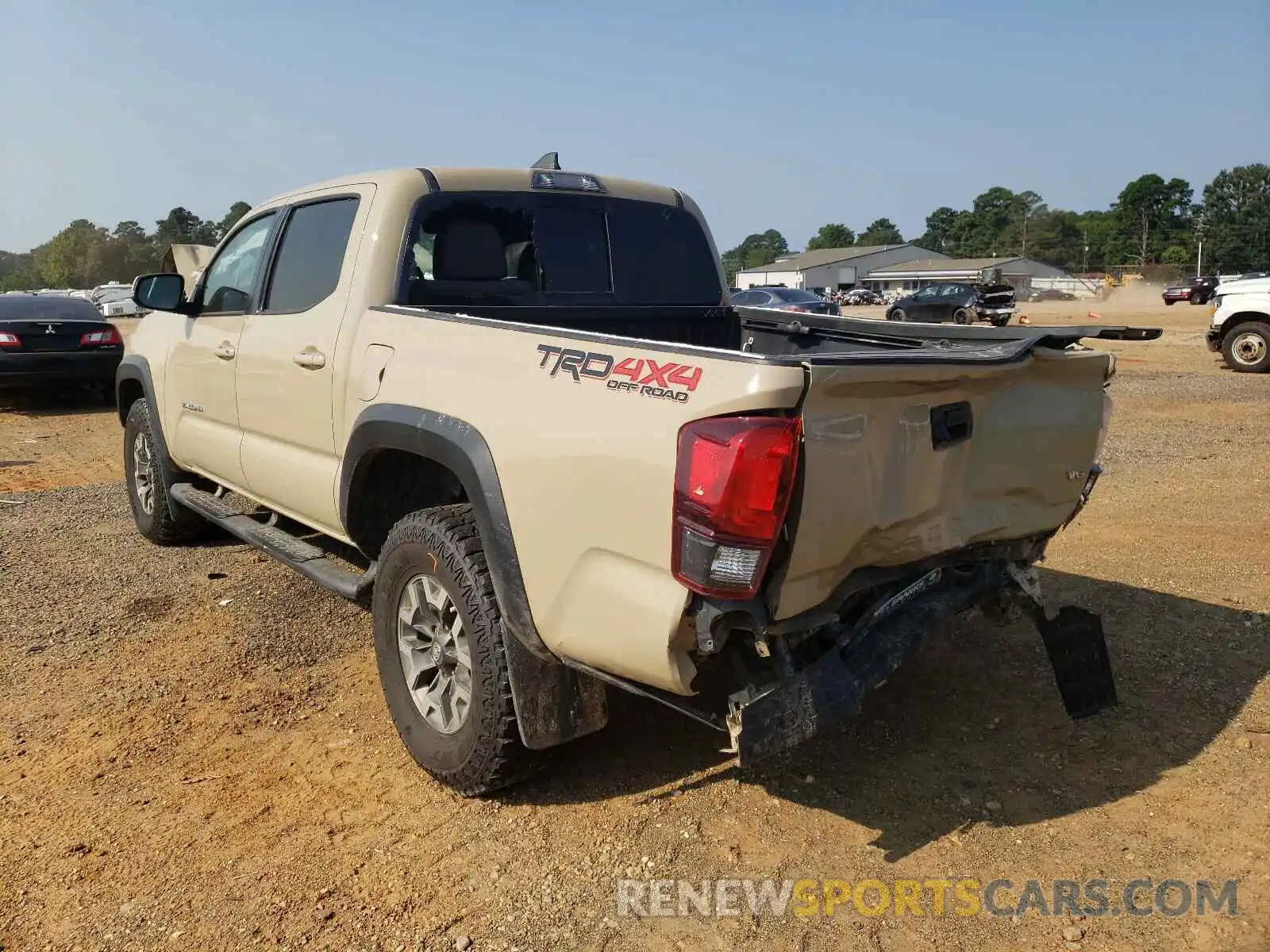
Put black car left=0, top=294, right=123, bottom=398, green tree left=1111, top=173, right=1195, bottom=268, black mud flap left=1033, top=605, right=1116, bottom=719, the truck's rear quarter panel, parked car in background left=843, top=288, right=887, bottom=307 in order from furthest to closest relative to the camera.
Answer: green tree left=1111, top=173, right=1195, bottom=268
parked car in background left=843, top=288, right=887, bottom=307
black car left=0, top=294, right=123, bottom=398
black mud flap left=1033, top=605, right=1116, bottom=719
the truck's rear quarter panel

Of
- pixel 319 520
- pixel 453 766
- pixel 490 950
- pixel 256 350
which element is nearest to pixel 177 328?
pixel 256 350

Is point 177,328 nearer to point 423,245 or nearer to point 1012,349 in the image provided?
point 423,245

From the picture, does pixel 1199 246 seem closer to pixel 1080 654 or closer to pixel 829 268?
pixel 829 268

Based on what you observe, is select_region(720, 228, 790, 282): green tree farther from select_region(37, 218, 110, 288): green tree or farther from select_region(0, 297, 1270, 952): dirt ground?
select_region(0, 297, 1270, 952): dirt ground

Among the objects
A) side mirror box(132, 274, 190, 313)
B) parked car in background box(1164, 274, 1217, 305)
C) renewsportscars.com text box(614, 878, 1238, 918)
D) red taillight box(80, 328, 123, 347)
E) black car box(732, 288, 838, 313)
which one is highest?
side mirror box(132, 274, 190, 313)

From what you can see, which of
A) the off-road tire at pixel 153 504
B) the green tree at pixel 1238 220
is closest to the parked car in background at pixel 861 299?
the green tree at pixel 1238 220

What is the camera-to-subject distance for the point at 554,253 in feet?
13.9

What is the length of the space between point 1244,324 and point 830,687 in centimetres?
1554

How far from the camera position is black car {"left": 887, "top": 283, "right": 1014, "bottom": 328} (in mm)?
28953

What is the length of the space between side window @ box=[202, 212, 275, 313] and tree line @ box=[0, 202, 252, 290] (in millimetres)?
82219

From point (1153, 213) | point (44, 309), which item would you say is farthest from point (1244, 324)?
point (1153, 213)

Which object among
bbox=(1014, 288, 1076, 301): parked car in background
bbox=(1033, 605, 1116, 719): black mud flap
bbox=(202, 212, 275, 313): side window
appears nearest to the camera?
bbox=(1033, 605, 1116, 719): black mud flap

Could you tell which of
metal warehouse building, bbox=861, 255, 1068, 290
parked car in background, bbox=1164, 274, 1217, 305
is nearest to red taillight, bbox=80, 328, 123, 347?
parked car in background, bbox=1164, 274, 1217, 305

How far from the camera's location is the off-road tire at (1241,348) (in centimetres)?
1477
